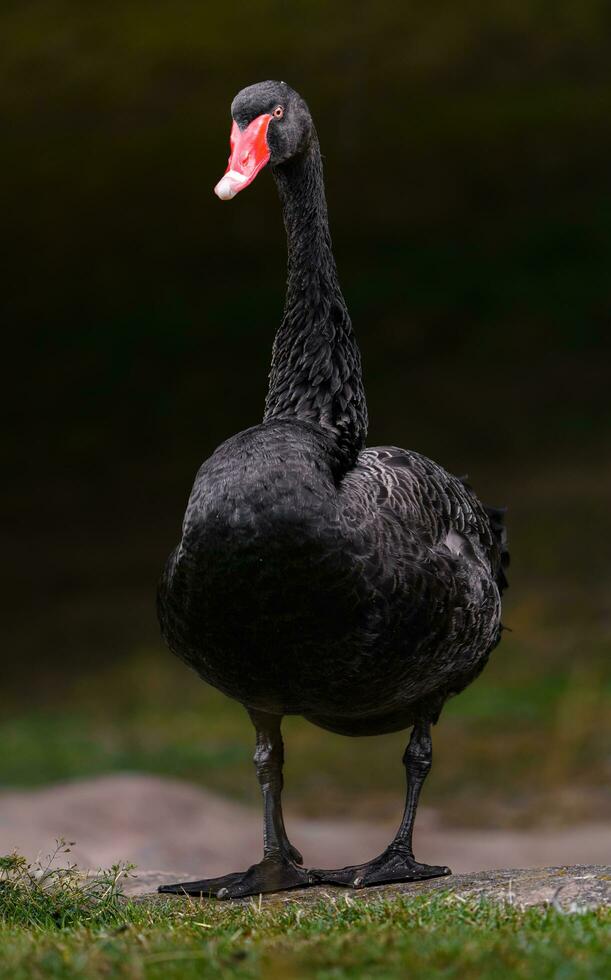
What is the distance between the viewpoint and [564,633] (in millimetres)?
22000

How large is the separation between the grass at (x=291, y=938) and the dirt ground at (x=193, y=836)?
479 cm

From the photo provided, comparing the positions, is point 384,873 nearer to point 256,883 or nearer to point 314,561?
point 256,883

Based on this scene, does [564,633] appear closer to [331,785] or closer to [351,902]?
[331,785]

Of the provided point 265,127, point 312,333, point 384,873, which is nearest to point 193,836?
point 384,873

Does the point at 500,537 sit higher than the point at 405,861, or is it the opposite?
the point at 500,537

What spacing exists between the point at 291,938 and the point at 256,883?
6.25ft

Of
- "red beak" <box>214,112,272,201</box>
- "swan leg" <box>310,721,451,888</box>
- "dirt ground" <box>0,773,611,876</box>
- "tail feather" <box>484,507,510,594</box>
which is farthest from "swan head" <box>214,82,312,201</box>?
"dirt ground" <box>0,773,611,876</box>

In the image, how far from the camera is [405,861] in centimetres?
701

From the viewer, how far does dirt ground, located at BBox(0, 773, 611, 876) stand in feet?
39.0

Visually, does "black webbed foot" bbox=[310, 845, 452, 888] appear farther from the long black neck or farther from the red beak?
the red beak

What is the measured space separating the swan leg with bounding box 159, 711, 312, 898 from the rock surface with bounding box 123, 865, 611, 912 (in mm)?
65

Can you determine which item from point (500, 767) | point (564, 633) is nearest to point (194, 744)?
point (500, 767)

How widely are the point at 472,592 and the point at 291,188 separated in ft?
7.36

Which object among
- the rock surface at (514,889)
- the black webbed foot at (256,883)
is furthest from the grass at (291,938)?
the black webbed foot at (256,883)
